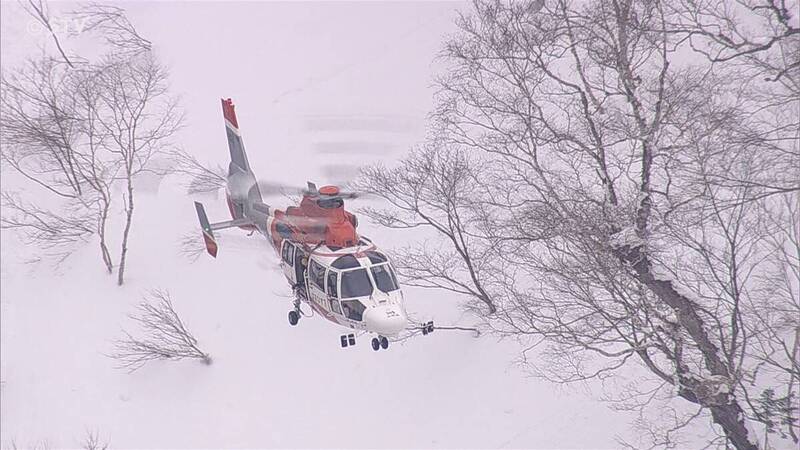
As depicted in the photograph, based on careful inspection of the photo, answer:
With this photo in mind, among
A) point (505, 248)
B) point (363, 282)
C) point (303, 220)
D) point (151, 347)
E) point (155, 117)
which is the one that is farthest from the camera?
point (155, 117)

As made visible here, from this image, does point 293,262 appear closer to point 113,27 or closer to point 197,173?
point 197,173

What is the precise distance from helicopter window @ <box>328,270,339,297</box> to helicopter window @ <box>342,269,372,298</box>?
186mm

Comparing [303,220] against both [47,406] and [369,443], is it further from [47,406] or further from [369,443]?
[47,406]

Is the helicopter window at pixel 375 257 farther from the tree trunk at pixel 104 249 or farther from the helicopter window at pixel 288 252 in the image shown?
the tree trunk at pixel 104 249

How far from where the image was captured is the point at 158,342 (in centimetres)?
2083

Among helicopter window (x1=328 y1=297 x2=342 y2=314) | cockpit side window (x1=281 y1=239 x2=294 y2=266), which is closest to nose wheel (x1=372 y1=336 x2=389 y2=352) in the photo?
helicopter window (x1=328 y1=297 x2=342 y2=314)

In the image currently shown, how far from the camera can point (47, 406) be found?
2095cm

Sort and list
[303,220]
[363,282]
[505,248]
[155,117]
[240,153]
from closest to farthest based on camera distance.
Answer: [363,282], [303,220], [240,153], [505,248], [155,117]

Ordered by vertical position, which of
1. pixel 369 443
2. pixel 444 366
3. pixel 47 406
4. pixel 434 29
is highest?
pixel 434 29

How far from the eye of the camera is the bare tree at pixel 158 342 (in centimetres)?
2022

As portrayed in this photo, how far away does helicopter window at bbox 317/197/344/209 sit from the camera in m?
13.1

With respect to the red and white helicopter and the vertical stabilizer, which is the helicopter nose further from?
the vertical stabilizer

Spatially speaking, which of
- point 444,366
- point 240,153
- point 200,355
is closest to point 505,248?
point 444,366

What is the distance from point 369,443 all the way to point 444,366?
2648 mm
